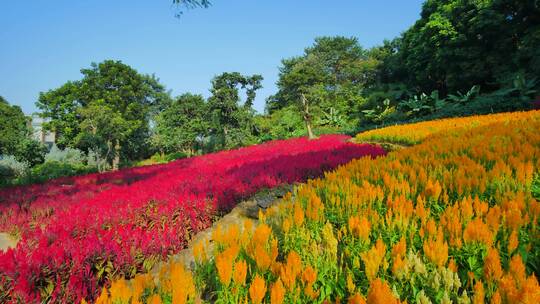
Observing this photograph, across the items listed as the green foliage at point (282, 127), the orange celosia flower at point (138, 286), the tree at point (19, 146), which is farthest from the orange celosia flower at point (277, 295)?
the tree at point (19, 146)

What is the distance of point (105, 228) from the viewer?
15.9ft

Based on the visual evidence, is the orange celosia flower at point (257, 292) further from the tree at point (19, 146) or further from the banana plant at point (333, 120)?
the banana plant at point (333, 120)

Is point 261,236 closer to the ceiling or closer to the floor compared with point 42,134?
closer to the floor

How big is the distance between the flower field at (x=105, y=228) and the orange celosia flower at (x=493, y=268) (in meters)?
3.05

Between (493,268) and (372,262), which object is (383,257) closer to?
(372,262)

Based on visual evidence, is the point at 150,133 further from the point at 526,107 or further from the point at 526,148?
the point at 526,148

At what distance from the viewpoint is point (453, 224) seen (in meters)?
2.28

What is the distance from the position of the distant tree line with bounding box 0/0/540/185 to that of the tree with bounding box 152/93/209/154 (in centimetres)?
11

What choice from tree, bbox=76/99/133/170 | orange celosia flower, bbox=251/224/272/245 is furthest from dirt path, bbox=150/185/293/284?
tree, bbox=76/99/133/170

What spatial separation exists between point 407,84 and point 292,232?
36.4 m

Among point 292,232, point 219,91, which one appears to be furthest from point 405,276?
point 219,91

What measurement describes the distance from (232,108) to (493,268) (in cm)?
2661

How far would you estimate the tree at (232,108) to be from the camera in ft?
89.9

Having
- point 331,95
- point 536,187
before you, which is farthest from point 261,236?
point 331,95
